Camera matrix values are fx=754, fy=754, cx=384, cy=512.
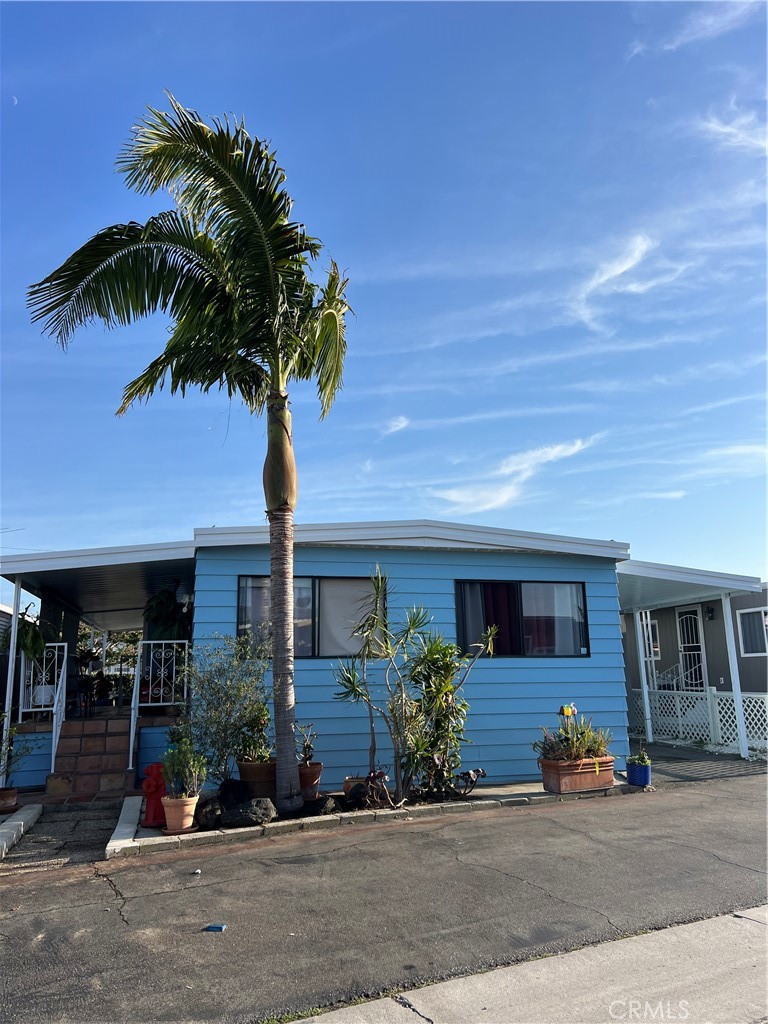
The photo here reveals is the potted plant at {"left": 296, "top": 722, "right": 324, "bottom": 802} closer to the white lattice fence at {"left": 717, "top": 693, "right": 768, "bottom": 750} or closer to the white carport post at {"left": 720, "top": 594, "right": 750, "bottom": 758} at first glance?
the white carport post at {"left": 720, "top": 594, "right": 750, "bottom": 758}

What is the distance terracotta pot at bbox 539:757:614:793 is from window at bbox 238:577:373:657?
9.74 ft

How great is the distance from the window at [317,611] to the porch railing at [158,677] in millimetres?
1083

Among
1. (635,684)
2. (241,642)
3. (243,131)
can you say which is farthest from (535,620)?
(635,684)

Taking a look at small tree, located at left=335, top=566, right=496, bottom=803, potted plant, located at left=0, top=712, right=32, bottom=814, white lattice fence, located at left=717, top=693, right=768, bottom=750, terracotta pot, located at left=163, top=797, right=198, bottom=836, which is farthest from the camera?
white lattice fence, located at left=717, top=693, right=768, bottom=750

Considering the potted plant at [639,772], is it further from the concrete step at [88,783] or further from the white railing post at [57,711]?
the white railing post at [57,711]

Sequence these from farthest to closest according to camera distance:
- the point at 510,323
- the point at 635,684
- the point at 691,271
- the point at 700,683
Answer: the point at 635,684
the point at 700,683
the point at 510,323
the point at 691,271

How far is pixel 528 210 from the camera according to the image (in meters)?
10.2

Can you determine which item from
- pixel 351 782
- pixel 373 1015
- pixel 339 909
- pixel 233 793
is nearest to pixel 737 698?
pixel 351 782

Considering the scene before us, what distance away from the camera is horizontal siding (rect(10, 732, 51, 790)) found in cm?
982

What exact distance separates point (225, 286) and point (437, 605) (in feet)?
16.6

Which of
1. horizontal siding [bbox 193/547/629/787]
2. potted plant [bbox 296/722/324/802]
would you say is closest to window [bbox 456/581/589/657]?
horizontal siding [bbox 193/547/629/787]

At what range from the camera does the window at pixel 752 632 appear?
15500mm

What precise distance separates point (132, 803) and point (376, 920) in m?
4.71

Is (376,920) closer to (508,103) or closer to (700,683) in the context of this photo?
(508,103)
